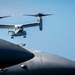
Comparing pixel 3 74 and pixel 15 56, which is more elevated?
pixel 15 56

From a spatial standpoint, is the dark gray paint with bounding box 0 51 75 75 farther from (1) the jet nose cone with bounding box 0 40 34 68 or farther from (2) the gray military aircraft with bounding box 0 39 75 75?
(1) the jet nose cone with bounding box 0 40 34 68

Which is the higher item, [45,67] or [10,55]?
[10,55]

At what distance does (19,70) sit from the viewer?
12.2 m

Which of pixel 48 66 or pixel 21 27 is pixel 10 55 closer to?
pixel 48 66

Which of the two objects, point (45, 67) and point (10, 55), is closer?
point (10, 55)

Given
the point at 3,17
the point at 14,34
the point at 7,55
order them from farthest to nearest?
the point at 3,17
the point at 14,34
the point at 7,55

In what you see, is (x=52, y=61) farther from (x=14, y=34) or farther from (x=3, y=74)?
(x=14, y=34)

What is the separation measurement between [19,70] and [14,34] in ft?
290

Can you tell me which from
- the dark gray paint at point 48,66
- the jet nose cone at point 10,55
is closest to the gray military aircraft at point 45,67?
the dark gray paint at point 48,66

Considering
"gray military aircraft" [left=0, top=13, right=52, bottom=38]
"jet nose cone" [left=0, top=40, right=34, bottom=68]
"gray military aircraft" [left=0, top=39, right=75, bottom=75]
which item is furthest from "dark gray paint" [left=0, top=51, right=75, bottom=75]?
"gray military aircraft" [left=0, top=13, right=52, bottom=38]

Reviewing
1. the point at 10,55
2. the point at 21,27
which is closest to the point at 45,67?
the point at 10,55

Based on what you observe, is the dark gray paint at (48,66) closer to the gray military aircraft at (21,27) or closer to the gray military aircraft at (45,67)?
the gray military aircraft at (45,67)

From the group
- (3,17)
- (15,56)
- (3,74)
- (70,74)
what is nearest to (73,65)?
(70,74)

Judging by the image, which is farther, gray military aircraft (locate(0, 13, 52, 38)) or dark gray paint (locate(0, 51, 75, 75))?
gray military aircraft (locate(0, 13, 52, 38))
